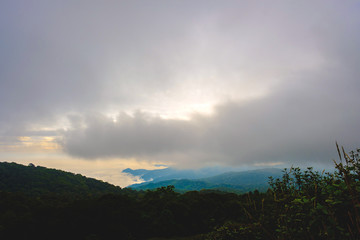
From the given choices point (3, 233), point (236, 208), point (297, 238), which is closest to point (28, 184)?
point (3, 233)

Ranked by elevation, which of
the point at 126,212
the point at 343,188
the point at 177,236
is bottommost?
the point at 177,236

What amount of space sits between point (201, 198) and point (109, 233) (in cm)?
1485

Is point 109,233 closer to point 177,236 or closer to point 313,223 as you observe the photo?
point 177,236

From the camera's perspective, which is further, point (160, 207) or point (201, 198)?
point (201, 198)

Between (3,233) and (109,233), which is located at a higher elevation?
(3,233)

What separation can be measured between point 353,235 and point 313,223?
59 cm

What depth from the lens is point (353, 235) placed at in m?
3.05

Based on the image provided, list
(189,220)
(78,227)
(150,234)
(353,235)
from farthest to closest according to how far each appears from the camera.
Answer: (189,220)
(150,234)
(78,227)
(353,235)

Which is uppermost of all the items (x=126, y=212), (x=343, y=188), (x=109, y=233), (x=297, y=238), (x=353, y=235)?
(x=343, y=188)

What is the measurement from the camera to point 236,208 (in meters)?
28.6

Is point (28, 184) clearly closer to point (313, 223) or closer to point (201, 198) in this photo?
point (201, 198)

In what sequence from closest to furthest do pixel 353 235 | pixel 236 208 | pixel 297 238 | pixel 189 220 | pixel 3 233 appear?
1. pixel 353 235
2. pixel 297 238
3. pixel 3 233
4. pixel 189 220
5. pixel 236 208

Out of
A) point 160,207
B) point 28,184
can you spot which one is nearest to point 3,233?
point 160,207

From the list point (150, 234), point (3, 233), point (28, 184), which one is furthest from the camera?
point (28, 184)
